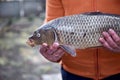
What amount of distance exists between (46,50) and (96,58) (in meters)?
0.30

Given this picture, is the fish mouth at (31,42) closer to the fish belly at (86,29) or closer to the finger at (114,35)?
the fish belly at (86,29)

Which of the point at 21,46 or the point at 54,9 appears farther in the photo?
the point at 21,46

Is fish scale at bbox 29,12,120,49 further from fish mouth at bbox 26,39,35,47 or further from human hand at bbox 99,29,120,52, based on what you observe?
fish mouth at bbox 26,39,35,47

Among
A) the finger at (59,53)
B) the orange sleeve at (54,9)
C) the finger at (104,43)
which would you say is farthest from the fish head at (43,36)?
the orange sleeve at (54,9)

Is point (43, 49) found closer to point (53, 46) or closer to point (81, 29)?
point (53, 46)

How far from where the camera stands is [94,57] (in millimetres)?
2406

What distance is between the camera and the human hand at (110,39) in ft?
6.99

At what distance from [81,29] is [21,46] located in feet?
19.6

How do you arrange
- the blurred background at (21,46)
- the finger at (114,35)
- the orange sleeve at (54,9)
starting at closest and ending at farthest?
the finger at (114,35)
the orange sleeve at (54,9)
the blurred background at (21,46)

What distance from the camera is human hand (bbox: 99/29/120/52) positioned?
2131 millimetres

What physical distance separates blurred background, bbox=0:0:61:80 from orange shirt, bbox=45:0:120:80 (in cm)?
308

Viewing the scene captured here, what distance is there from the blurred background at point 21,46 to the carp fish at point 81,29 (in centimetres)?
337

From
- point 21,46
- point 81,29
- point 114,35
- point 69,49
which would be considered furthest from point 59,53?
point 21,46

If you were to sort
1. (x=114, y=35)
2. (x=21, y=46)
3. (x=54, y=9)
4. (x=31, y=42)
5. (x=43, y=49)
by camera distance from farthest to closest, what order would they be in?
(x=21, y=46) → (x=54, y=9) → (x=43, y=49) → (x=31, y=42) → (x=114, y=35)
